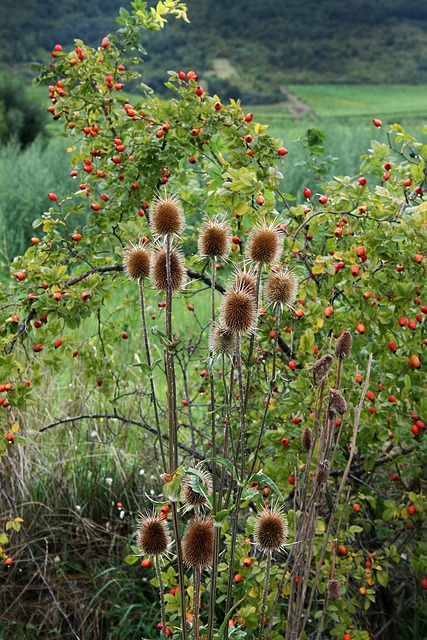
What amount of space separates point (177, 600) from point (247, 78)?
35234mm

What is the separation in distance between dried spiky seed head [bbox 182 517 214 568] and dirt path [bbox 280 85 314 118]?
30.4 m

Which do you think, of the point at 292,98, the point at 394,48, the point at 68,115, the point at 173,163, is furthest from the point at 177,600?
the point at 394,48

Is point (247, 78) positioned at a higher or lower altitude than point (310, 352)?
lower

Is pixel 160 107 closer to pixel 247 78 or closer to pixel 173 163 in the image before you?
pixel 173 163

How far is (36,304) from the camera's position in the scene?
2.77 meters

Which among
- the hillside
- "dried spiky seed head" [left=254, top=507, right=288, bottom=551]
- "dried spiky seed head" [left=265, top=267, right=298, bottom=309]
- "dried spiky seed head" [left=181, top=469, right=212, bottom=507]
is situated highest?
"dried spiky seed head" [left=265, top=267, right=298, bottom=309]

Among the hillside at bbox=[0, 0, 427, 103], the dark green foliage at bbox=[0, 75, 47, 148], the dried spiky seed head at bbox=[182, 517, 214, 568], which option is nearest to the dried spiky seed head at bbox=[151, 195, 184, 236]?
the dried spiky seed head at bbox=[182, 517, 214, 568]

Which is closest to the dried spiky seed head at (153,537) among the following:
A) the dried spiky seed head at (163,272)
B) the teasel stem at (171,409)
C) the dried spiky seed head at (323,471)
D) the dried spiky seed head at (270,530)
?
the teasel stem at (171,409)

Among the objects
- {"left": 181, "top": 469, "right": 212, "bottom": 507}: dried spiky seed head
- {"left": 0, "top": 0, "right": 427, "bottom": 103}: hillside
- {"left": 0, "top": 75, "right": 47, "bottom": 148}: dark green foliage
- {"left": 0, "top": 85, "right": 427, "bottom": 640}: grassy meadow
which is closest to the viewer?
{"left": 181, "top": 469, "right": 212, "bottom": 507}: dried spiky seed head

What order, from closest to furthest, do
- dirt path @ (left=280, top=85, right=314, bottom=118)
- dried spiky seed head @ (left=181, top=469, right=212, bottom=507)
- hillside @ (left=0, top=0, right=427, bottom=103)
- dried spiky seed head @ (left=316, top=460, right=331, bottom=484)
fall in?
dried spiky seed head @ (left=181, top=469, right=212, bottom=507) → dried spiky seed head @ (left=316, top=460, right=331, bottom=484) → dirt path @ (left=280, top=85, right=314, bottom=118) → hillside @ (left=0, top=0, right=427, bottom=103)

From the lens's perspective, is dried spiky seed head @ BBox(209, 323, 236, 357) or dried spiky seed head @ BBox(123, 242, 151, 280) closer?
dried spiky seed head @ BBox(209, 323, 236, 357)

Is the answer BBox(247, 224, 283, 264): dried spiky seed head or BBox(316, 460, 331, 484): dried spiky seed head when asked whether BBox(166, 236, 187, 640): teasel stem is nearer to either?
BBox(247, 224, 283, 264): dried spiky seed head

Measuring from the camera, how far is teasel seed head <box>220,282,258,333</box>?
1.60m

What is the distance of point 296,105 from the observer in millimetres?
33688
